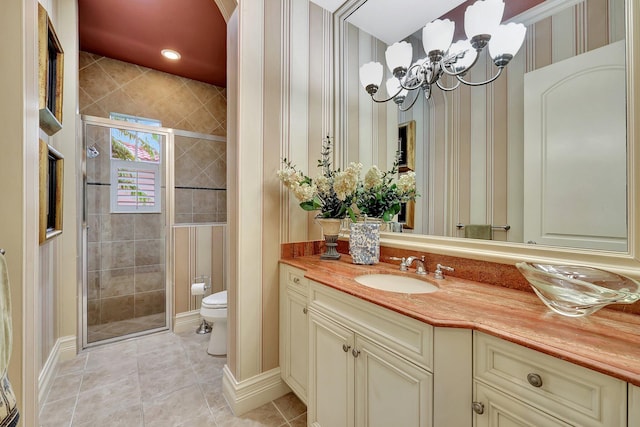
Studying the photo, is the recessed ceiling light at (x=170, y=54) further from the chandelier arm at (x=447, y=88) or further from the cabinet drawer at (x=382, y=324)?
the cabinet drawer at (x=382, y=324)

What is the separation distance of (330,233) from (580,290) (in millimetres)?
1130

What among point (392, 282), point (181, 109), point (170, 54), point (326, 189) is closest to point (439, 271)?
point (392, 282)

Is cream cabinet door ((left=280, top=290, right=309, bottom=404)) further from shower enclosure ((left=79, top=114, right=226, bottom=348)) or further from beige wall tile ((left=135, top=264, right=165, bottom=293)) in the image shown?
beige wall tile ((left=135, top=264, right=165, bottom=293))

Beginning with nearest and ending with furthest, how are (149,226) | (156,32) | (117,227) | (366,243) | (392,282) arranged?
(392,282)
(366,243)
(156,32)
(117,227)
(149,226)

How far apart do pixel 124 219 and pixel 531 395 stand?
3.14 meters

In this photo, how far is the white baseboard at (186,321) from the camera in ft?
8.36

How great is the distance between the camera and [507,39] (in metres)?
1.18

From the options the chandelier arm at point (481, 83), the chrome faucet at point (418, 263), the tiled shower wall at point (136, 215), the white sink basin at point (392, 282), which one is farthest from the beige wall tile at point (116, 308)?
the chandelier arm at point (481, 83)

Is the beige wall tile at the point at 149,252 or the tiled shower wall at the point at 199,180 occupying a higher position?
the tiled shower wall at the point at 199,180

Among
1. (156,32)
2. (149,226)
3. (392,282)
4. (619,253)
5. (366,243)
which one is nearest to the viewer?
(619,253)

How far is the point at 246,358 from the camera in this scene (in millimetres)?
1588

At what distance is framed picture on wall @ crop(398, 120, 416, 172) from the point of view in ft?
5.24

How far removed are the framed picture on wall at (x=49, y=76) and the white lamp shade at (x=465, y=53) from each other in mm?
2108

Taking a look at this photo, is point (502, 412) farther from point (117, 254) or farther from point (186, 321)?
point (117, 254)
